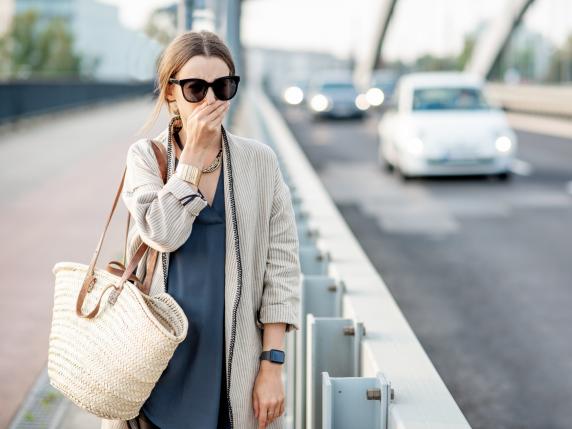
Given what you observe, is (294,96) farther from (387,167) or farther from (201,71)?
(201,71)

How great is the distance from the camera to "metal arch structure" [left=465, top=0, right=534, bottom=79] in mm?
38941

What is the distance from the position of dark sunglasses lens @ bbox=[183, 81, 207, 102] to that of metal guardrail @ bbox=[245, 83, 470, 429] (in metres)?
0.82

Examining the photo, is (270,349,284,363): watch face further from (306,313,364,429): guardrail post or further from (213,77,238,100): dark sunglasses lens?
(306,313,364,429): guardrail post

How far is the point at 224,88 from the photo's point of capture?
2.35 meters

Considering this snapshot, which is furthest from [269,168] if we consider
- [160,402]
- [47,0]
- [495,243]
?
[47,0]

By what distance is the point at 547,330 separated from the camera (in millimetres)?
6707

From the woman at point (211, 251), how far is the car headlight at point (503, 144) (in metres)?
12.7

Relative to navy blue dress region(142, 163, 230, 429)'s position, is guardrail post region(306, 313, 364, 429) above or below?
above

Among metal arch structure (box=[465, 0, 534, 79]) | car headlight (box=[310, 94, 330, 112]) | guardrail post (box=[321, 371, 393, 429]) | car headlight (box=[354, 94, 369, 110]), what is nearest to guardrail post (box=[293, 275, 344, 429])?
guardrail post (box=[321, 371, 393, 429])

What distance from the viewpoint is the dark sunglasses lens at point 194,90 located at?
7.68 feet

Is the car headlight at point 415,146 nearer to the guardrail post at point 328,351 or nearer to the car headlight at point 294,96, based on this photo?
the guardrail post at point 328,351

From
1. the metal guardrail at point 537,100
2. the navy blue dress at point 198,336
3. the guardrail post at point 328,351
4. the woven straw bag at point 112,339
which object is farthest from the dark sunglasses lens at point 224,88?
the metal guardrail at point 537,100

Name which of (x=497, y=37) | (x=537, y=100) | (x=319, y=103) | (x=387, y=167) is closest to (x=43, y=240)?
(x=387, y=167)

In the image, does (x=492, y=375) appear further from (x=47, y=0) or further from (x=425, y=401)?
(x=47, y=0)
